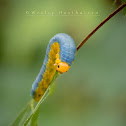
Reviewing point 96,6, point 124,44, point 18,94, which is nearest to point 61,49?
point 96,6

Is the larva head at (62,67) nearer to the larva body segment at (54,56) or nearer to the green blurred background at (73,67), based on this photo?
the larva body segment at (54,56)

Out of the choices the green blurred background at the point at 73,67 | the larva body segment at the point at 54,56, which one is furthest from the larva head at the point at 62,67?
the green blurred background at the point at 73,67

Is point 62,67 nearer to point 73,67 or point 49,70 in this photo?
point 49,70

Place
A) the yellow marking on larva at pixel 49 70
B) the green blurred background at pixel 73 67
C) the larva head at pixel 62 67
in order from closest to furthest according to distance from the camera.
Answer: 1. the larva head at pixel 62 67
2. the yellow marking on larva at pixel 49 70
3. the green blurred background at pixel 73 67

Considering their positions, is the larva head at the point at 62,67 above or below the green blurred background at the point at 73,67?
above

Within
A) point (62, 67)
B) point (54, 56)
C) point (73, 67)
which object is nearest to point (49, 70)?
point (54, 56)

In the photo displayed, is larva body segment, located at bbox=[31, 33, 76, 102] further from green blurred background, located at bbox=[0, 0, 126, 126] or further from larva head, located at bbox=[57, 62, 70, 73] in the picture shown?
green blurred background, located at bbox=[0, 0, 126, 126]

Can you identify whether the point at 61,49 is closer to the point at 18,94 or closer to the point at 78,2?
the point at 78,2
